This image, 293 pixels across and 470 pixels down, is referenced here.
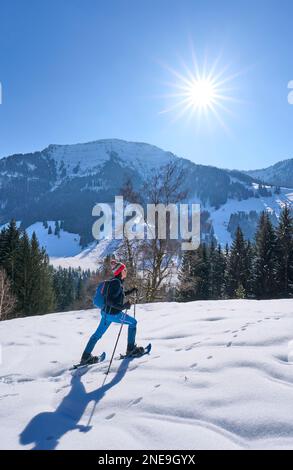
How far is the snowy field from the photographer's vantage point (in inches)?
168

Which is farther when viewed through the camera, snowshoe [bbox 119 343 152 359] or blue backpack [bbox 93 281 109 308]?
snowshoe [bbox 119 343 152 359]

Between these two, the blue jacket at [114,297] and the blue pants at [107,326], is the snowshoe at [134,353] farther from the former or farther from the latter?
the blue jacket at [114,297]

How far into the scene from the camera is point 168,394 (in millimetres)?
5422

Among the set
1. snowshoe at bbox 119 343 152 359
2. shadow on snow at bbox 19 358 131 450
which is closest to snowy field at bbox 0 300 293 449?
shadow on snow at bbox 19 358 131 450

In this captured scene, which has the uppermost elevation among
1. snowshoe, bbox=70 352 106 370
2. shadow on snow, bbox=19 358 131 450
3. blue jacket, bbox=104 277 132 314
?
blue jacket, bbox=104 277 132 314

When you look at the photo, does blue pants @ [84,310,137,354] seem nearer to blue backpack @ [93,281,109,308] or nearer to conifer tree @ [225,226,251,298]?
blue backpack @ [93,281,109,308]

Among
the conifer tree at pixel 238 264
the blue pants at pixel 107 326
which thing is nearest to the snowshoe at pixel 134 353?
the blue pants at pixel 107 326

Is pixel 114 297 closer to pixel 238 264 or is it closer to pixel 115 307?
pixel 115 307

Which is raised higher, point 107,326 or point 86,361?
point 107,326

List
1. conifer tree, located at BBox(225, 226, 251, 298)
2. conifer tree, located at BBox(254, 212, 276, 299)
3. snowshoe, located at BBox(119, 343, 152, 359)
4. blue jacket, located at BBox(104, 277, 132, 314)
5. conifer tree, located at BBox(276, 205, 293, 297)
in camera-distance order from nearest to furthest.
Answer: blue jacket, located at BBox(104, 277, 132, 314) < snowshoe, located at BBox(119, 343, 152, 359) < conifer tree, located at BBox(276, 205, 293, 297) < conifer tree, located at BBox(254, 212, 276, 299) < conifer tree, located at BBox(225, 226, 251, 298)

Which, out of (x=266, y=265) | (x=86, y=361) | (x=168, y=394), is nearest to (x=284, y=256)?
(x=266, y=265)

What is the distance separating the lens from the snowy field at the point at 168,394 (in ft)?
14.0

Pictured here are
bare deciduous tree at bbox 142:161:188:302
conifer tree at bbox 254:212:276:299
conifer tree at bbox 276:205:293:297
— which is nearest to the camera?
bare deciduous tree at bbox 142:161:188:302
